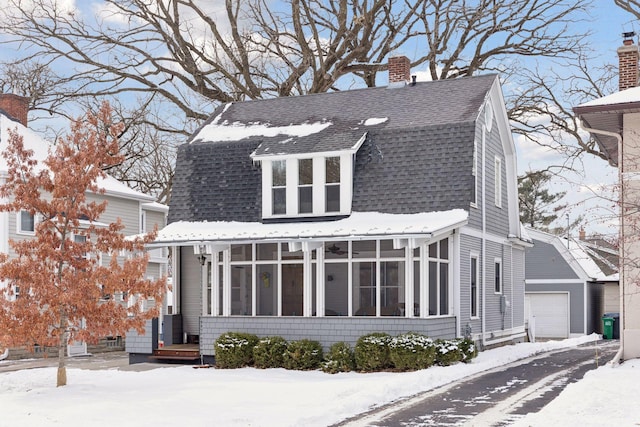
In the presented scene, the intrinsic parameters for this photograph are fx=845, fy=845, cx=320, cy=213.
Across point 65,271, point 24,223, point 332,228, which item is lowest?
point 65,271

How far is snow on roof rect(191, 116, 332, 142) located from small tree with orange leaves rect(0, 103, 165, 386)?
7.15 metres

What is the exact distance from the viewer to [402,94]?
79.0ft

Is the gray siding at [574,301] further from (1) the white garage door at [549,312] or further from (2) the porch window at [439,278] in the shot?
(2) the porch window at [439,278]

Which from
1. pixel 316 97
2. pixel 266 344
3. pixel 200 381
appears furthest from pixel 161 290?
pixel 316 97

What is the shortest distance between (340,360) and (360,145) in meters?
5.79

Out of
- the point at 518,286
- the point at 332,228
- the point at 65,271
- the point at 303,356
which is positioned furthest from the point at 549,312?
the point at 65,271

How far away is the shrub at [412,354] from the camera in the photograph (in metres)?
18.4

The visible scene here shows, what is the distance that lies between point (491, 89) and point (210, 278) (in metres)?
9.34

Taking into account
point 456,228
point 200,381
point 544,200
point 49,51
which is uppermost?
point 49,51

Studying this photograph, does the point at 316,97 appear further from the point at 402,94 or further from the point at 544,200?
the point at 544,200

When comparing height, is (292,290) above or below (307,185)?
below

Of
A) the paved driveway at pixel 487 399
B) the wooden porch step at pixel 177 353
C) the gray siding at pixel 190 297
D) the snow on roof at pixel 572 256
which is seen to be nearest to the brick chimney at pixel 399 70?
the gray siding at pixel 190 297

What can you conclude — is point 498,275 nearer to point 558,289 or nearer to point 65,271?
point 558,289

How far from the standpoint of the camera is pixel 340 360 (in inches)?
753
